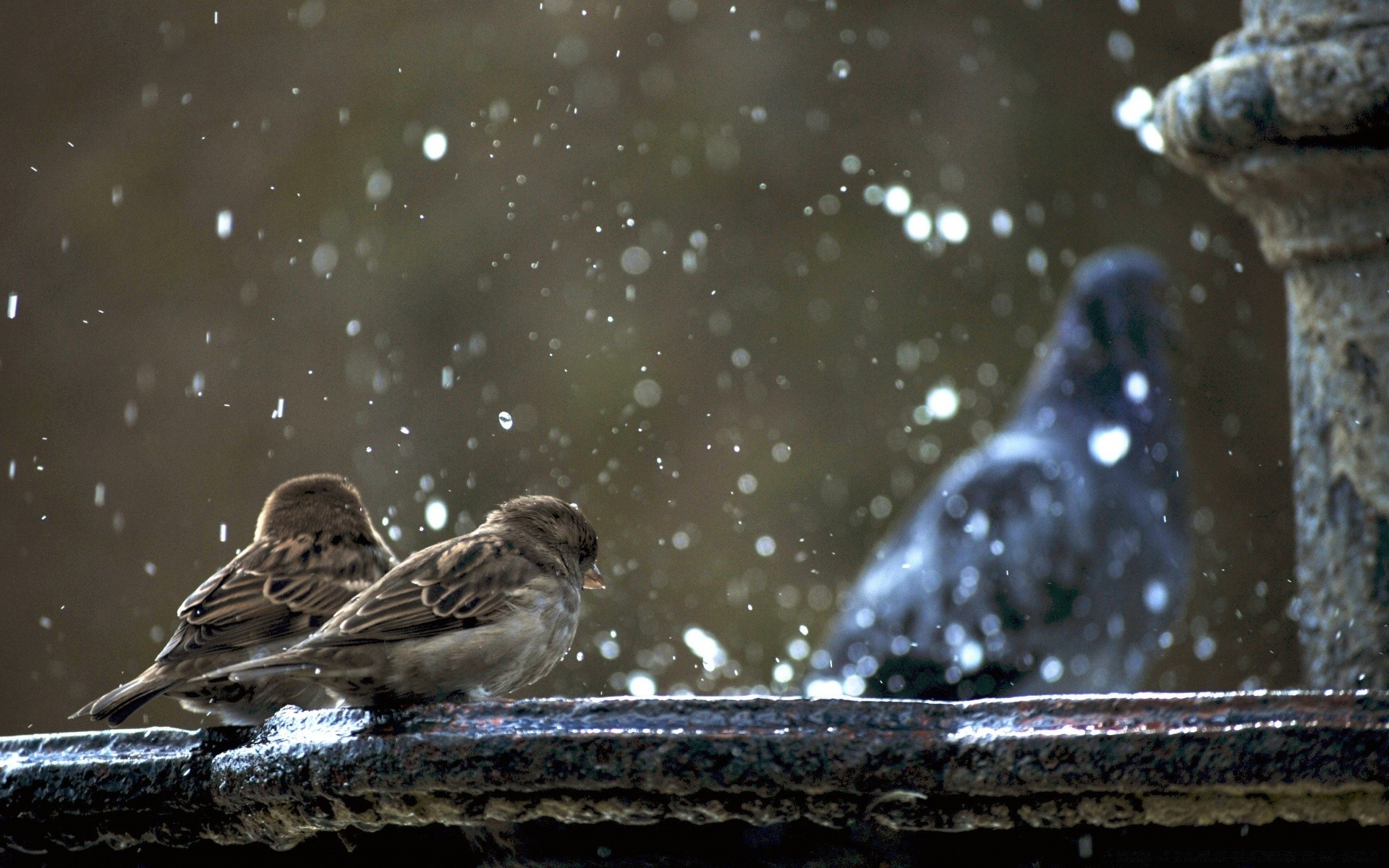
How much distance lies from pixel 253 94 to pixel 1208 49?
4593mm

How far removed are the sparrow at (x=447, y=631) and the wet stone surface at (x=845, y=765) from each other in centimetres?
28

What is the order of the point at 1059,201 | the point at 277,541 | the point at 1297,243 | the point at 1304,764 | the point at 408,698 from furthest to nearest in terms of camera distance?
the point at 1059,201 → the point at 1297,243 → the point at 277,541 → the point at 408,698 → the point at 1304,764

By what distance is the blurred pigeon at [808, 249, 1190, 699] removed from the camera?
13.8 ft

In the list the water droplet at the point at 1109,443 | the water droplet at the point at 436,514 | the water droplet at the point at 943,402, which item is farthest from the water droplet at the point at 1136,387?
the water droplet at the point at 436,514

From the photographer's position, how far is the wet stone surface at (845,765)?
45.8 inches

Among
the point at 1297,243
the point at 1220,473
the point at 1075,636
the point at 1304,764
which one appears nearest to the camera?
the point at 1304,764

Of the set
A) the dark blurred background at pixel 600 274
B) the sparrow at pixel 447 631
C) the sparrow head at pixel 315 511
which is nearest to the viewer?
the sparrow at pixel 447 631

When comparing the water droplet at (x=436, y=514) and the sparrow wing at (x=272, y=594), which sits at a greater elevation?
the sparrow wing at (x=272, y=594)

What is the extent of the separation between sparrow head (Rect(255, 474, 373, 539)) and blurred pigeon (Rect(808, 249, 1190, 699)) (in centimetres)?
195

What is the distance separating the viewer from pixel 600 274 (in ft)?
25.1

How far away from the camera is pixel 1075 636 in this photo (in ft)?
14.5

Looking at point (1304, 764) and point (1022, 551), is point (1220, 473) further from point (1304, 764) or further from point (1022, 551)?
point (1304, 764)

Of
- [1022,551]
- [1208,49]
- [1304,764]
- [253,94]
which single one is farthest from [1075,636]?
[253,94]

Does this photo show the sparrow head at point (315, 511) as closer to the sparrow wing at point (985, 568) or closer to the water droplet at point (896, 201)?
the sparrow wing at point (985, 568)
